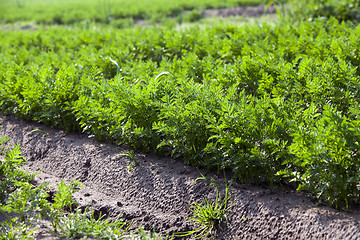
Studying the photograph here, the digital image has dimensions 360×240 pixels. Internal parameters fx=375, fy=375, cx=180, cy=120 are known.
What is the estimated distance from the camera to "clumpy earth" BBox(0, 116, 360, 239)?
310 cm

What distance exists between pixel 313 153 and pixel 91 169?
259 centimetres

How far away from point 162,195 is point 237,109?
3.81 ft

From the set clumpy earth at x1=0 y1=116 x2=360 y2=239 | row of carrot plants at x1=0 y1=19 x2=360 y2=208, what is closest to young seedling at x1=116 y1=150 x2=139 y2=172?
clumpy earth at x1=0 y1=116 x2=360 y2=239

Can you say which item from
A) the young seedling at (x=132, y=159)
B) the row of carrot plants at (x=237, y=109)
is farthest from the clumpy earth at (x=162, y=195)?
the row of carrot plants at (x=237, y=109)

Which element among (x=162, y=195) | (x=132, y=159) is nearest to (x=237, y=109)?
(x=162, y=195)

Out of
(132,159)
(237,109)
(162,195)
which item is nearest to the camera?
(237,109)

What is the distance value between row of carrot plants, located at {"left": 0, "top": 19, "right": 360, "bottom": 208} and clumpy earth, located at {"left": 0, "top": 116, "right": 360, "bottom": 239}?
15 cm

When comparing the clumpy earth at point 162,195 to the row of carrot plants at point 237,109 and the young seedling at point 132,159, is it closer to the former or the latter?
the young seedling at point 132,159

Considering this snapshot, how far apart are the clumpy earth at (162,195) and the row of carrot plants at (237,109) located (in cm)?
15

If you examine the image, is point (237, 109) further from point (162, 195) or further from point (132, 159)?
point (132, 159)

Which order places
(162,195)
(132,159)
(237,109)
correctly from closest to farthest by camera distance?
(237,109) < (162,195) < (132,159)

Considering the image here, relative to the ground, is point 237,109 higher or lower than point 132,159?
higher

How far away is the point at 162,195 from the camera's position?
384 cm

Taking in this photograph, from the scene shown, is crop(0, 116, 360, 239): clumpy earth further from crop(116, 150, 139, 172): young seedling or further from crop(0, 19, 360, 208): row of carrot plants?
crop(0, 19, 360, 208): row of carrot plants
